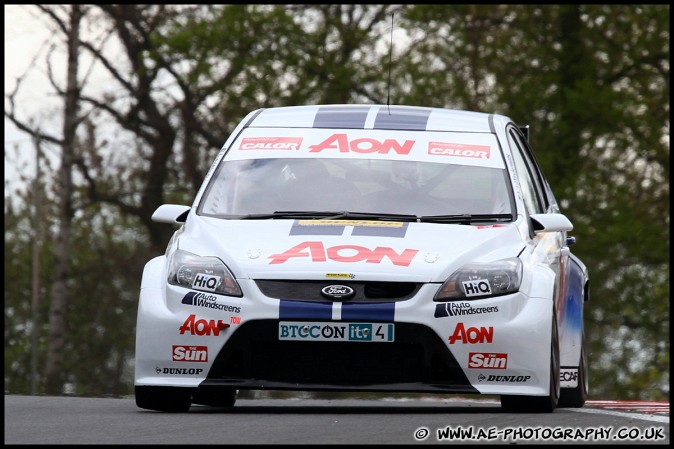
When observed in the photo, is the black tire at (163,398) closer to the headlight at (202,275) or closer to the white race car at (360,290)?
the white race car at (360,290)

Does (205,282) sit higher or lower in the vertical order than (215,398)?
higher

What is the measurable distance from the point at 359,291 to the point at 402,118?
2194 mm

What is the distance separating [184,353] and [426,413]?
1.40 m

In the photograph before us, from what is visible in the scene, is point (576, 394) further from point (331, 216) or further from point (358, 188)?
point (331, 216)

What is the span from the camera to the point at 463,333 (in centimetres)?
813

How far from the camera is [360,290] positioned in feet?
26.9

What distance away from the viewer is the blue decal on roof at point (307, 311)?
26.6 feet

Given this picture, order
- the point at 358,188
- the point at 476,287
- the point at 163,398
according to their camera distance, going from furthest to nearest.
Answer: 1. the point at 358,188
2. the point at 163,398
3. the point at 476,287

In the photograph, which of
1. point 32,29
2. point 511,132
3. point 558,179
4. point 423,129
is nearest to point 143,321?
point 423,129

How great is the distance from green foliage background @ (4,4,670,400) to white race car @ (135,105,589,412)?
72.3 ft

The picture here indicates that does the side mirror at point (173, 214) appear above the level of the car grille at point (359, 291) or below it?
above

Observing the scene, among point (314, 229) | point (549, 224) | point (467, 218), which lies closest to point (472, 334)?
point (467, 218)

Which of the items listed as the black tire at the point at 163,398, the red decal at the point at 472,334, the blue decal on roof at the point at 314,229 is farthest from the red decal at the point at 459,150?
the black tire at the point at 163,398

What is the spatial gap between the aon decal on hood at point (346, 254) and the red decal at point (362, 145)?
129 cm
